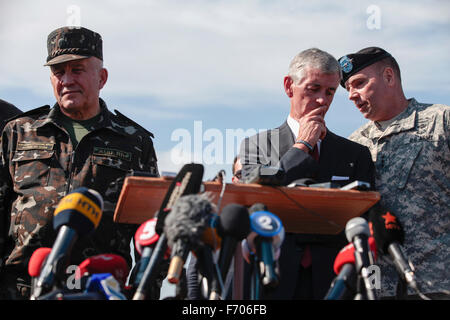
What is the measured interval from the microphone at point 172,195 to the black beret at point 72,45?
6.57ft

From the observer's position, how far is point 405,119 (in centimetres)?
450

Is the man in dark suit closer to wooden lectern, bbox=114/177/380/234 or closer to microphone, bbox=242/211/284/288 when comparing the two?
wooden lectern, bbox=114/177/380/234

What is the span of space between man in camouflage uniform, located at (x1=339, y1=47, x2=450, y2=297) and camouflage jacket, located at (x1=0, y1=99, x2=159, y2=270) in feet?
5.83

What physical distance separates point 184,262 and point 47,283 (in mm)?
560

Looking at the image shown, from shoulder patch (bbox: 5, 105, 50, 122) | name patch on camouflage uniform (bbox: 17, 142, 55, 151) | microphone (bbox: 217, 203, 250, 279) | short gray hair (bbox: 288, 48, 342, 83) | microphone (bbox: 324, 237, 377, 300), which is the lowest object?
microphone (bbox: 324, 237, 377, 300)

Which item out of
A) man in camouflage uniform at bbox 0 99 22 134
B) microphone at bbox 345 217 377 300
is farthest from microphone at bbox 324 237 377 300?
man in camouflage uniform at bbox 0 99 22 134

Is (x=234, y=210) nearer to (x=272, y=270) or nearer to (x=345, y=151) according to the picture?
A: (x=272, y=270)

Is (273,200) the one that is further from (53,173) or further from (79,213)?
(53,173)

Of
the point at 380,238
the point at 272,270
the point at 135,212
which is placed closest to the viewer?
the point at 272,270

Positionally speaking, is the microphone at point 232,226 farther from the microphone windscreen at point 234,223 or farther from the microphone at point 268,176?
the microphone at point 268,176

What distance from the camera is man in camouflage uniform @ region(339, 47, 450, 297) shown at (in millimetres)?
4027
